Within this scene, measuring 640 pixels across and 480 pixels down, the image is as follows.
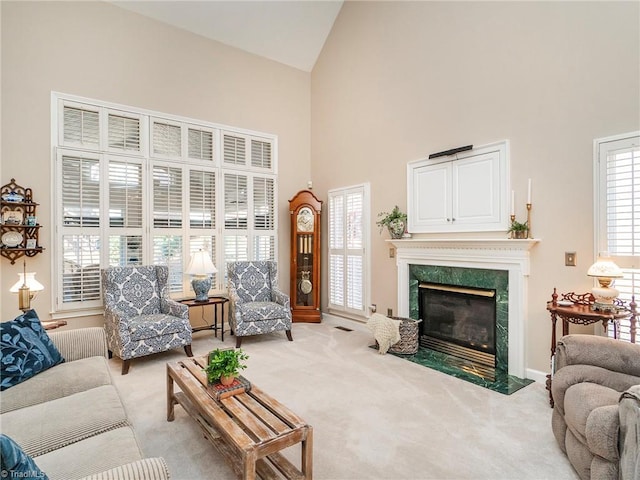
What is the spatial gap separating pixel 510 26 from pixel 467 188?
1.60 metres

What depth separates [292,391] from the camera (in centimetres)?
298

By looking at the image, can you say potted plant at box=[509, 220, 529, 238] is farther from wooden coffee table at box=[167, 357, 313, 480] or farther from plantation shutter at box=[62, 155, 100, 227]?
plantation shutter at box=[62, 155, 100, 227]

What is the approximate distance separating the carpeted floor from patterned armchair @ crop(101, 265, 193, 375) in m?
0.24

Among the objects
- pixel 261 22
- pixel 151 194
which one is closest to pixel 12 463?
pixel 151 194

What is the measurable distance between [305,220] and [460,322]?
2715 millimetres

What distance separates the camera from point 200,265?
14.4 ft

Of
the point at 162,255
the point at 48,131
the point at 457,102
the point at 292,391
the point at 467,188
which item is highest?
the point at 457,102

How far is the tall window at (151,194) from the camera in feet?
13.3

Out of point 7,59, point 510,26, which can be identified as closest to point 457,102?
point 510,26

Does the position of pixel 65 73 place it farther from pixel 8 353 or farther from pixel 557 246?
pixel 557 246

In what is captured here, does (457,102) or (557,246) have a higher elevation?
(457,102)

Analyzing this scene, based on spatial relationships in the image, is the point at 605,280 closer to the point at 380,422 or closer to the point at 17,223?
the point at 380,422

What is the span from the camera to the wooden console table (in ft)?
8.43

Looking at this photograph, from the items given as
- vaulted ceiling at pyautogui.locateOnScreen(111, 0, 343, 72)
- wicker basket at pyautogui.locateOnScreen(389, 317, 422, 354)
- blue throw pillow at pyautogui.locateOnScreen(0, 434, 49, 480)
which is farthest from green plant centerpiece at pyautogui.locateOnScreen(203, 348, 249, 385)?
vaulted ceiling at pyautogui.locateOnScreen(111, 0, 343, 72)
